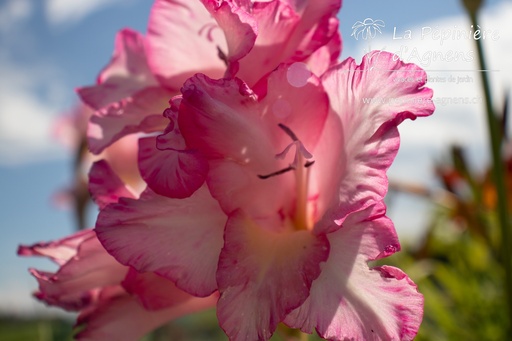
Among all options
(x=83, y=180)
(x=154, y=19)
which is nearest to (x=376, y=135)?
(x=154, y=19)

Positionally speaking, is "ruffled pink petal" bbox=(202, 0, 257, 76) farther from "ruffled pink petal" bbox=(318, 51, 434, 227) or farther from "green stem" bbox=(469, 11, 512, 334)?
"green stem" bbox=(469, 11, 512, 334)

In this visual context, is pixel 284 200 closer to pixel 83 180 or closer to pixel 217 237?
pixel 217 237

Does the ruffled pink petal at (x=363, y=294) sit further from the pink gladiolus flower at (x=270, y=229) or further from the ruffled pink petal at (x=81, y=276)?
the ruffled pink petal at (x=81, y=276)

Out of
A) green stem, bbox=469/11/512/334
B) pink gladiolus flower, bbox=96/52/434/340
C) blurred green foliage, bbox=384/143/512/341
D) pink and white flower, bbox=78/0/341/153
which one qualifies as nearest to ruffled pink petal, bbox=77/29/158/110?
pink and white flower, bbox=78/0/341/153

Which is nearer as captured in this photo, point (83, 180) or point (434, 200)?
point (434, 200)

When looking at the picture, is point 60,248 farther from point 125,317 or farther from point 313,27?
point 313,27

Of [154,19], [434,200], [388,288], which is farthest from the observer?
[434,200]
